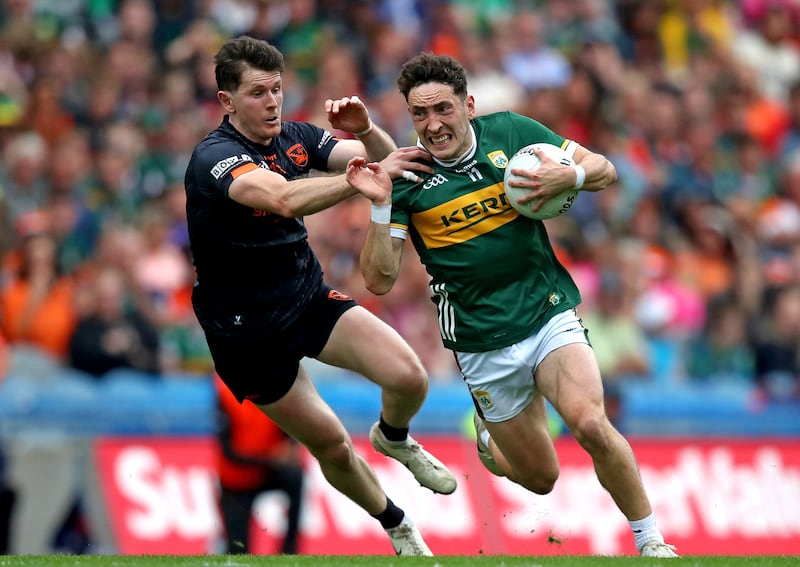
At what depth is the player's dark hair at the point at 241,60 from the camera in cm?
884

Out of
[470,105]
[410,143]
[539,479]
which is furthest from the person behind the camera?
[410,143]

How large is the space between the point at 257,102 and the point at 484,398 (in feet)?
7.62

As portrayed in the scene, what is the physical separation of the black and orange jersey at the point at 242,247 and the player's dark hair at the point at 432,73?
868 mm

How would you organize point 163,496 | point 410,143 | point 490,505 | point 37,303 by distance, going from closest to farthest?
point 163,496
point 490,505
point 37,303
point 410,143

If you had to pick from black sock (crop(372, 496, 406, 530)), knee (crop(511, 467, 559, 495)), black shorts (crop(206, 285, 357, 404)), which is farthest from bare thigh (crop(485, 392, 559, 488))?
black shorts (crop(206, 285, 357, 404))

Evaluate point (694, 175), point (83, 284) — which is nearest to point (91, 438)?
point (83, 284)

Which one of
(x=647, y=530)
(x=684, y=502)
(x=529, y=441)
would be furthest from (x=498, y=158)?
(x=684, y=502)

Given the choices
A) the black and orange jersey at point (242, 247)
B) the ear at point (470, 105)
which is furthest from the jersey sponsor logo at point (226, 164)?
the ear at point (470, 105)

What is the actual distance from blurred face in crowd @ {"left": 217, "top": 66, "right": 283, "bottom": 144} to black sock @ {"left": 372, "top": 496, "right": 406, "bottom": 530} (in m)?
2.56

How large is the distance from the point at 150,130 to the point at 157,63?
A: 1.10 m

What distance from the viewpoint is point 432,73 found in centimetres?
881

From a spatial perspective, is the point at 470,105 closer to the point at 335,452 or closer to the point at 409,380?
the point at 409,380

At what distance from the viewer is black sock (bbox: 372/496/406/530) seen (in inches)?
377

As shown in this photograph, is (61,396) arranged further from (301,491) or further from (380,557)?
(380,557)
